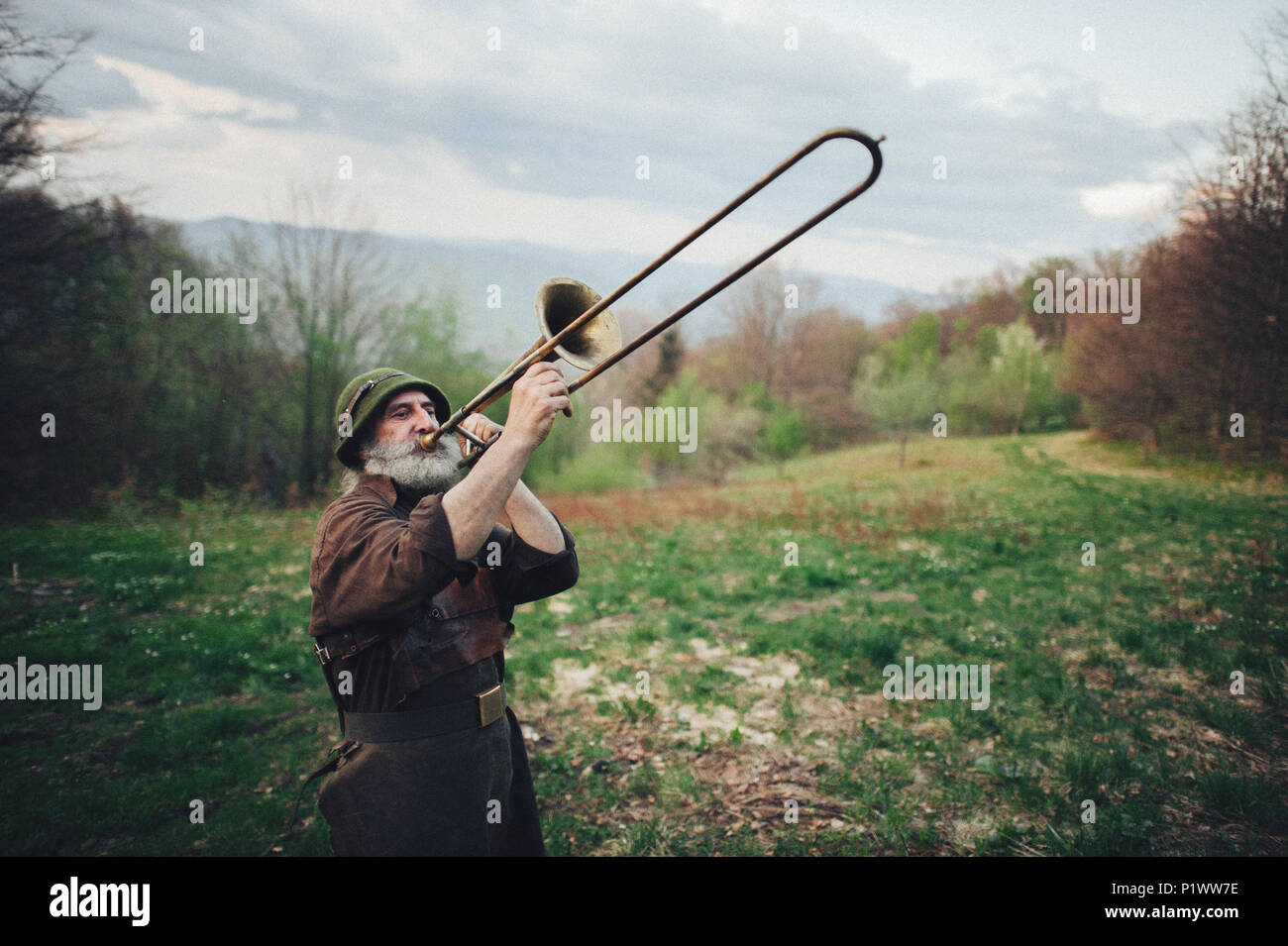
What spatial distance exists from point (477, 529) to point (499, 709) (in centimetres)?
95

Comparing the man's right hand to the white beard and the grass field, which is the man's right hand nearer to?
the white beard

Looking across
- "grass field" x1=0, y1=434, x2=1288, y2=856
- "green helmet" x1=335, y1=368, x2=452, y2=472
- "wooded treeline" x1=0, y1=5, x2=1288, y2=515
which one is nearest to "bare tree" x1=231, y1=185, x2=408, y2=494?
"wooded treeline" x1=0, y1=5, x2=1288, y2=515

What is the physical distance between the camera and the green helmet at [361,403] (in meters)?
2.39

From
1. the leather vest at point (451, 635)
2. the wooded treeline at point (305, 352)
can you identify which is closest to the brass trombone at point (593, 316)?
the leather vest at point (451, 635)

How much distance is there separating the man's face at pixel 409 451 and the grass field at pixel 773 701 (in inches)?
107

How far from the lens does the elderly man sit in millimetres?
1870

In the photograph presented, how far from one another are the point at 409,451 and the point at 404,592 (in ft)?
2.40

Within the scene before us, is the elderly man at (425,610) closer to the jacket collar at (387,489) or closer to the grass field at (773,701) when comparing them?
the jacket collar at (387,489)

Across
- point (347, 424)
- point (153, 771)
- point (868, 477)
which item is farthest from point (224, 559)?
point (868, 477)

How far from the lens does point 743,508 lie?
56.5ft

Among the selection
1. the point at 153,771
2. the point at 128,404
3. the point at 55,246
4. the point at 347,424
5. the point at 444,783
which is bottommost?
the point at 153,771

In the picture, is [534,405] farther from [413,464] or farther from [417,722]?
[417,722]

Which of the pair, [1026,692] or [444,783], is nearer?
[444,783]
